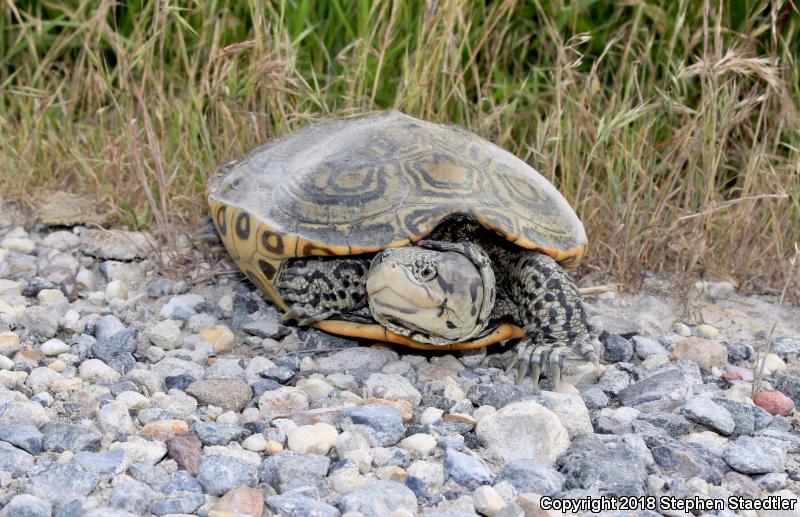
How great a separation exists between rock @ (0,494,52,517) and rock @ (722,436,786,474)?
1551 millimetres

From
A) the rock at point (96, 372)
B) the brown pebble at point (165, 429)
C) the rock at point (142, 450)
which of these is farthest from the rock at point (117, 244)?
the rock at point (142, 450)

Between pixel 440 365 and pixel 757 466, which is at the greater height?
pixel 757 466

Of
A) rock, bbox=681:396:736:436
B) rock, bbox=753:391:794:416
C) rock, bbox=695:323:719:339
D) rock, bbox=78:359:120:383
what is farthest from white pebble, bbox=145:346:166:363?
rock, bbox=695:323:719:339

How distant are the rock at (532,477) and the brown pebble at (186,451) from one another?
0.67 metres

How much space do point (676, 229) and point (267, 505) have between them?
2.38 meters

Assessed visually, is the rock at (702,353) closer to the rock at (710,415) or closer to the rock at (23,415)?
the rock at (710,415)

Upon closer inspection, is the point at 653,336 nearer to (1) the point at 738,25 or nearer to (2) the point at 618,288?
(2) the point at 618,288

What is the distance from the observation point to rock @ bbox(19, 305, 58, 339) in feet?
9.18

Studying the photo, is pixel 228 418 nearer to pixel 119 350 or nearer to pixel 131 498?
pixel 131 498

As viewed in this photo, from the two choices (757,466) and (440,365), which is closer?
(757,466)

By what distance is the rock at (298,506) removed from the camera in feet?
5.84

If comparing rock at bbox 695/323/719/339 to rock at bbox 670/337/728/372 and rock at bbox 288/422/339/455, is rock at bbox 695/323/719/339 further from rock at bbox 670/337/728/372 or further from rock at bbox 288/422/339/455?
rock at bbox 288/422/339/455

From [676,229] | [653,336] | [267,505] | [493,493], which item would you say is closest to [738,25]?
[676,229]

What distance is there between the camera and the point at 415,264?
2592 millimetres
